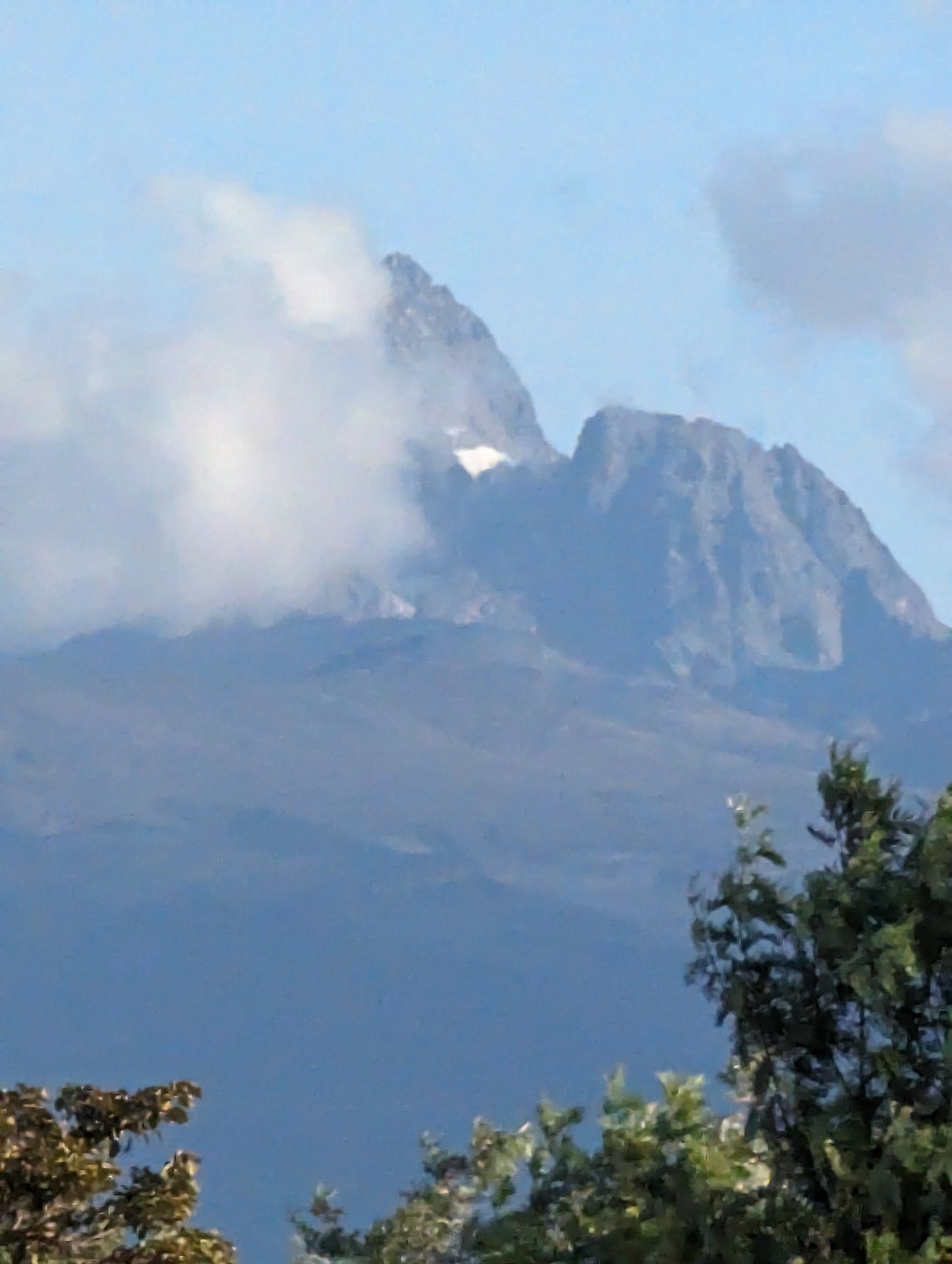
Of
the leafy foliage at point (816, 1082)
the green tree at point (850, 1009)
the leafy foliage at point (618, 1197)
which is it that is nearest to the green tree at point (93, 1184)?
the leafy foliage at point (618, 1197)

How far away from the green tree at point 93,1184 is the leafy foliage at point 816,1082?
4.93 m

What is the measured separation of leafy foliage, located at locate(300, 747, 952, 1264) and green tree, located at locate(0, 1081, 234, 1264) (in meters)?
4.93

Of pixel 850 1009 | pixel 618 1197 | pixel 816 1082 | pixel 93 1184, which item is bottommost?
pixel 93 1184

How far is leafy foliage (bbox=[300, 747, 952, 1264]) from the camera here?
1655cm

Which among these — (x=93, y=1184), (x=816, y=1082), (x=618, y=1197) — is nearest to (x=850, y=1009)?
(x=816, y=1082)

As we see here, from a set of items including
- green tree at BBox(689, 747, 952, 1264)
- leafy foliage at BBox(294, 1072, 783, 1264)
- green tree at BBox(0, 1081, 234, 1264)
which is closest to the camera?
green tree at BBox(0, 1081, 234, 1264)

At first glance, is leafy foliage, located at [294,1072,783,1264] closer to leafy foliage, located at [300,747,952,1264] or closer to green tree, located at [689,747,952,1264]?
leafy foliage, located at [300,747,952,1264]

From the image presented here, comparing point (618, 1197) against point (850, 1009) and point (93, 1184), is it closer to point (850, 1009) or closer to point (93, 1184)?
point (850, 1009)

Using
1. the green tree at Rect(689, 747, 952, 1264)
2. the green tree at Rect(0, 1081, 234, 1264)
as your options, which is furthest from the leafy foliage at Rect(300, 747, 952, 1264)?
the green tree at Rect(0, 1081, 234, 1264)

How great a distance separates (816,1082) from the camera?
18109 mm

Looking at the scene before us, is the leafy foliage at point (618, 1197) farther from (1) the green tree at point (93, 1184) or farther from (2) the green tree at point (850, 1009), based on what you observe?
(1) the green tree at point (93, 1184)

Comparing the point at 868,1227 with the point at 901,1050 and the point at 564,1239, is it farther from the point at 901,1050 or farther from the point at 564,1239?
the point at 564,1239

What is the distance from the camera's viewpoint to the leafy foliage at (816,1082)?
54.3 ft

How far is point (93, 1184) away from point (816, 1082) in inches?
277
